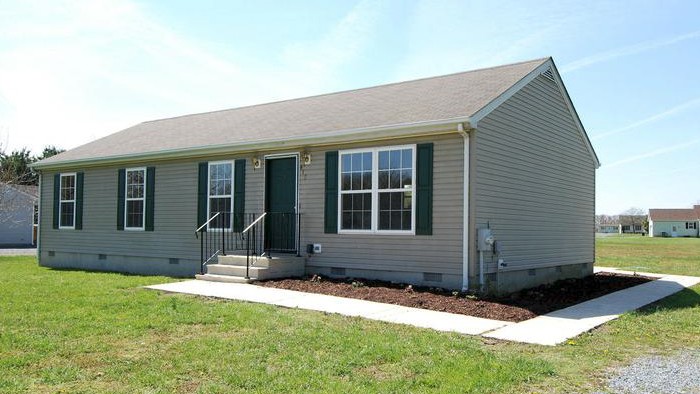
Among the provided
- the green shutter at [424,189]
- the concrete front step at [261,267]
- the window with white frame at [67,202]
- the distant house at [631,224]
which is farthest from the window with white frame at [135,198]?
the distant house at [631,224]

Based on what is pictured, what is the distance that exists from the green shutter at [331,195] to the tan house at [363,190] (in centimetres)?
3

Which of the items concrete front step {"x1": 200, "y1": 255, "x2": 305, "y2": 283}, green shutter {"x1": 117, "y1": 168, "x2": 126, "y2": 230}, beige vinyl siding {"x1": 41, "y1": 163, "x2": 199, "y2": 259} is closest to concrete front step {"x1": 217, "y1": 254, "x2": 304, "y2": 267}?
concrete front step {"x1": 200, "y1": 255, "x2": 305, "y2": 283}

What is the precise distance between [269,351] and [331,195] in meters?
5.68

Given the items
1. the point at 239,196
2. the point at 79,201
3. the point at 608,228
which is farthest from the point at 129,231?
the point at 608,228

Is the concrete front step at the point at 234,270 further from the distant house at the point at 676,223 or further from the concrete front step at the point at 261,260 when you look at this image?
the distant house at the point at 676,223

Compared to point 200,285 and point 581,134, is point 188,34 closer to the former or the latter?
point 200,285

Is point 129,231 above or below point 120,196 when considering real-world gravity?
below

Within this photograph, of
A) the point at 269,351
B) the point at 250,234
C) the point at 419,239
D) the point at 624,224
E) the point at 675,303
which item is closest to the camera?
the point at 269,351

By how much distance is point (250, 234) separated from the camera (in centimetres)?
1222

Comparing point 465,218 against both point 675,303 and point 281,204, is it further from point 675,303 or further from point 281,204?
point 281,204

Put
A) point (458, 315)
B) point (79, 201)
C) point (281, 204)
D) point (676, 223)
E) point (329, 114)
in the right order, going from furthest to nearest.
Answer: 1. point (676, 223)
2. point (79, 201)
3. point (329, 114)
4. point (281, 204)
5. point (458, 315)

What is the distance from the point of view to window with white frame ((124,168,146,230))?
14.5m

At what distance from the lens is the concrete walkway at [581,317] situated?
21.9 feet

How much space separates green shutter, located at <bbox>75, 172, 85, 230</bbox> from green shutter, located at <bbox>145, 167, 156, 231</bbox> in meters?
2.77
